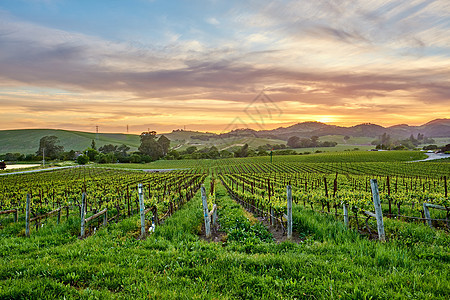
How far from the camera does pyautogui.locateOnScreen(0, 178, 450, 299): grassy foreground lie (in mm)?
4371

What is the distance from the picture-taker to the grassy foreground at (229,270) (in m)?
4.37

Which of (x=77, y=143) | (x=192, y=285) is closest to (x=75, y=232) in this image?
(x=192, y=285)

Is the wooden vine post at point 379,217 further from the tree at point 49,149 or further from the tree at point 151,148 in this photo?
the tree at point 49,149

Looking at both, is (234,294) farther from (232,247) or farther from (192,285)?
(232,247)

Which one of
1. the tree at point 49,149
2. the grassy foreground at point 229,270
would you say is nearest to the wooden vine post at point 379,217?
the grassy foreground at point 229,270

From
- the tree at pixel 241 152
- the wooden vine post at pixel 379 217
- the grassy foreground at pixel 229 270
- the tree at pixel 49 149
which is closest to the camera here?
the grassy foreground at pixel 229 270

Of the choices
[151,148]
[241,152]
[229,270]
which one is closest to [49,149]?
[151,148]

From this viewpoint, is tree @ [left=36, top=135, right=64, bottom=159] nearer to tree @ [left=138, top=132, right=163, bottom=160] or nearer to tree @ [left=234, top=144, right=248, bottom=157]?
tree @ [left=138, top=132, right=163, bottom=160]

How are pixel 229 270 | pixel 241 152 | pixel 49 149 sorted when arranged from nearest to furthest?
pixel 229 270, pixel 49 149, pixel 241 152

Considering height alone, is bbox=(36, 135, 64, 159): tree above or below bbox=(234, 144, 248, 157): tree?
above

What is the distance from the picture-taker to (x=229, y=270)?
5.33 metres

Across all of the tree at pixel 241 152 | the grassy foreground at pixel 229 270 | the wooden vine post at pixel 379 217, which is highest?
the wooden vine post at pixel 379 217

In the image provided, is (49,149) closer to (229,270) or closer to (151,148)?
(151,148)

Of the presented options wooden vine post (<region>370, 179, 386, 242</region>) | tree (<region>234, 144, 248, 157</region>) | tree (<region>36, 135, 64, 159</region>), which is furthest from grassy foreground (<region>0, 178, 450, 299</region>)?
tree (<region>36, 135, 64, 159</region>)
